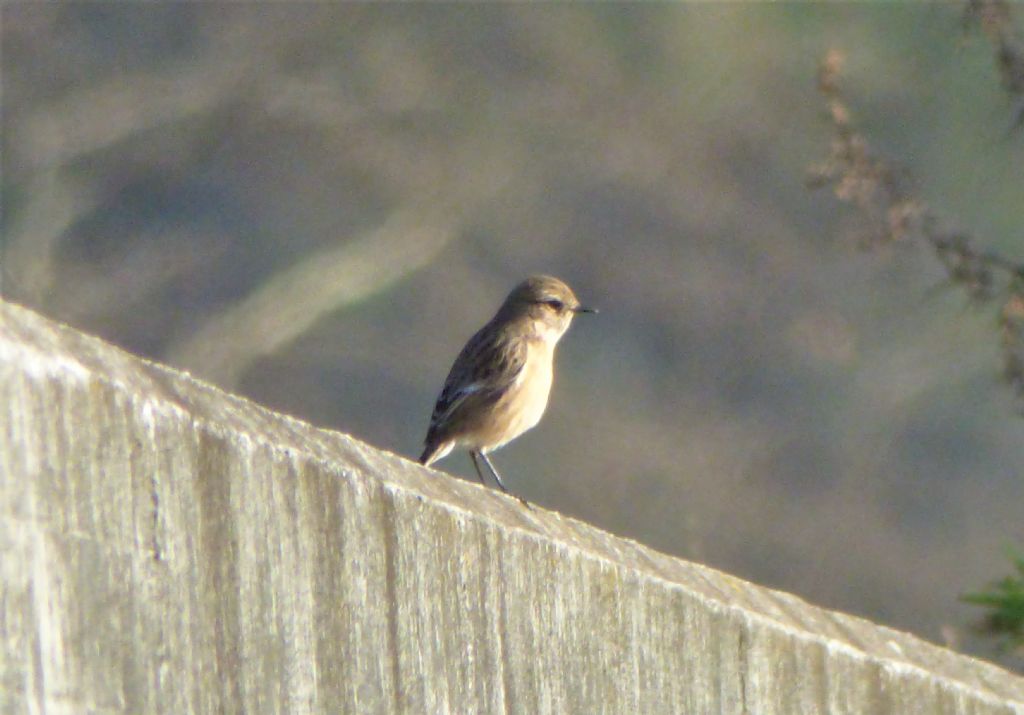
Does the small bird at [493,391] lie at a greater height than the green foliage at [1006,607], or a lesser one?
greater

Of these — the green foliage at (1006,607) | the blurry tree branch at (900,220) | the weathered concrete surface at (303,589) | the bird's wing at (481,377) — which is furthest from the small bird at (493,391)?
the weathered concrete surface at (303,589)

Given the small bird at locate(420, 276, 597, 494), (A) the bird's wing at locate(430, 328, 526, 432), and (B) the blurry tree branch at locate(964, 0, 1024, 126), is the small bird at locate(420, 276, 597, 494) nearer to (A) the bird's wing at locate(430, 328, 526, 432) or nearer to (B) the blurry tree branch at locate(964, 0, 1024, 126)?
(A) the bird's wing at locate(430, 328, 526, 432)

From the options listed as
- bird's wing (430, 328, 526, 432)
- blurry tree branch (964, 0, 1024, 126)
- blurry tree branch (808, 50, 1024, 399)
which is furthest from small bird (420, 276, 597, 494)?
blurry tree branch (964, 0, 1024, 126)

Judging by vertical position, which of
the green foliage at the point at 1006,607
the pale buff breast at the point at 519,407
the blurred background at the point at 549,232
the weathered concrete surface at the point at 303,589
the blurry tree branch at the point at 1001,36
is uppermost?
the blurred background at the point at 549,232

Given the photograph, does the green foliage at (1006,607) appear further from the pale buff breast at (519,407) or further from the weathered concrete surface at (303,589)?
the weathered concrete surface at (303,589)

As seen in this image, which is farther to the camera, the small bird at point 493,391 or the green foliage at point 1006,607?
the small bird at point 493,391

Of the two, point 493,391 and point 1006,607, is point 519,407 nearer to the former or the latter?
point 493,391

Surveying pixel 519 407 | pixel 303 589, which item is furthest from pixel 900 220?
pixel 303 589
